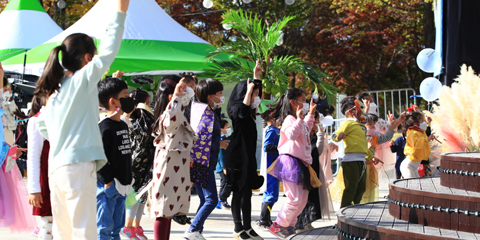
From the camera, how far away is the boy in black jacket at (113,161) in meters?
4.08

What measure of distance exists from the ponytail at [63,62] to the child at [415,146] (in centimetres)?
580

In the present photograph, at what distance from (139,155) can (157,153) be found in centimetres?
92

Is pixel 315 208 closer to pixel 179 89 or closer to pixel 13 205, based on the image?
pixel 179 89

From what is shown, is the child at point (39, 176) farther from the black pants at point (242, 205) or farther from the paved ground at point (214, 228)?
the black pants at point (242, 205)

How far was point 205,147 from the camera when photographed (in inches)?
205

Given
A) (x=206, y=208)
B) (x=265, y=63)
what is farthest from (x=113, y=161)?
(x=265, y=63)

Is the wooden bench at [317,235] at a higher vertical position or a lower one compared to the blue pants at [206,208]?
lower

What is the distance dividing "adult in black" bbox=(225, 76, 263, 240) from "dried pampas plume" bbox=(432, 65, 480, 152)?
192 centimetres

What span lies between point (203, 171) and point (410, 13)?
1569 cm

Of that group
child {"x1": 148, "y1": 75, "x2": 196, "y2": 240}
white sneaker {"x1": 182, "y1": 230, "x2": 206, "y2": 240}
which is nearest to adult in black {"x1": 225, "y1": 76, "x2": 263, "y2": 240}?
white sneaker {"x1": 182, "y1": 230, "x2": 206, "y2": 240}

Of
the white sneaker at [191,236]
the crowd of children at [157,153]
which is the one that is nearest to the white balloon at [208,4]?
the crowd of children at [157,153]

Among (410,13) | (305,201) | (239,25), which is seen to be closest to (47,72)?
(305,201)

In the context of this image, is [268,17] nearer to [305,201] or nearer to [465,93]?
[305,201]

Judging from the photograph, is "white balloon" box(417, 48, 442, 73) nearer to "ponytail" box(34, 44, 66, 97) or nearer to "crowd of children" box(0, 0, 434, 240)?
"crowd of children" box(0, 0, 434, 240)
